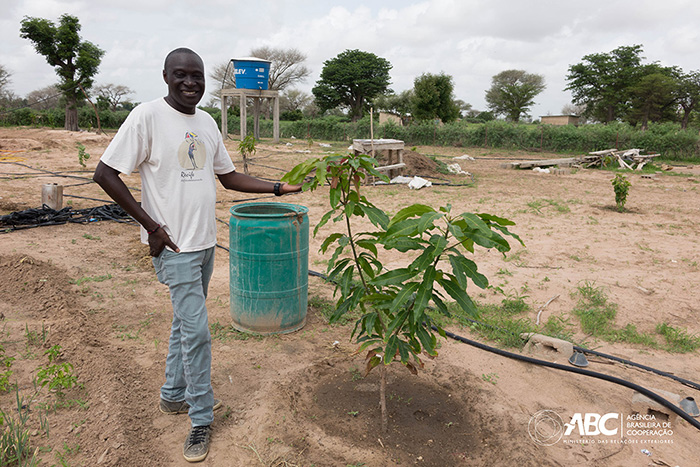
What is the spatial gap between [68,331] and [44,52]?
27.2 meters

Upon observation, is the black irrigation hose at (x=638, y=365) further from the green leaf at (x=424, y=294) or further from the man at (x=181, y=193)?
the man at (x=181, y=193)

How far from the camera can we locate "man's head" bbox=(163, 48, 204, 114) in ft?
6.66

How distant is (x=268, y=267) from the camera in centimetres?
331

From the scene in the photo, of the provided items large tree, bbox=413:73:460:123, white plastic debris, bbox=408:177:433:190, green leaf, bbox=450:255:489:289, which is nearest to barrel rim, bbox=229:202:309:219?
green leaf, bbox=450:255:489:289

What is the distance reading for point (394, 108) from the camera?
47281 mm

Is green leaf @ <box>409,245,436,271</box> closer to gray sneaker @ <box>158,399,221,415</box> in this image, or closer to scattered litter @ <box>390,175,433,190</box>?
gray sneaker @ <box>158,399,221,415</box>

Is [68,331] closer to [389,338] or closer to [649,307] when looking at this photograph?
[389,338]

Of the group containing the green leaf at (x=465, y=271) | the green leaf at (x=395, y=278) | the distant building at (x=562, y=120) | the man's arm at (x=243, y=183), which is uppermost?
the distant building at (x=562, y=120)

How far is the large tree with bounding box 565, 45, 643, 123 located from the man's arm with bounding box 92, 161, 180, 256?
4181 cm

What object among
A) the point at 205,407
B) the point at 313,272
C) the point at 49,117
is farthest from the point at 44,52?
the point at 205,407

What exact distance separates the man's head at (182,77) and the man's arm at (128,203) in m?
0.42

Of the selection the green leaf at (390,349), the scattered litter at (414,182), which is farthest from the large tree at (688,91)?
the green leaf at (390,349)

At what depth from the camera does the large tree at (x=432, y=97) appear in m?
32.2

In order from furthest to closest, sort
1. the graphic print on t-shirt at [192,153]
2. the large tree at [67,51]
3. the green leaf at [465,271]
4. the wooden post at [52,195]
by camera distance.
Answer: the large tree at [67,51] → the wooden post at [52,195] → the graphic print on t-shirt at [192,153] → the green leaf at [465,271]
